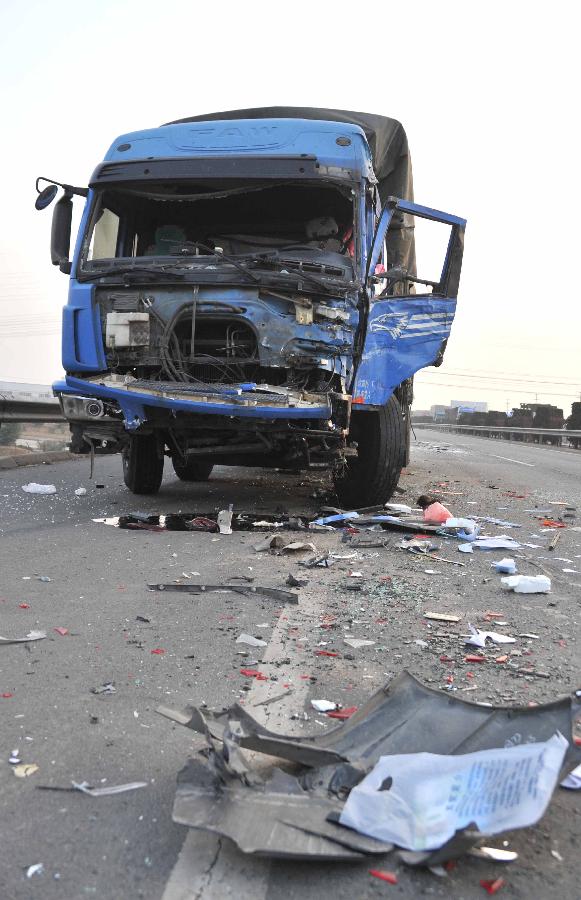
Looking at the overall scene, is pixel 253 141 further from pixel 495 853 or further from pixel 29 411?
pixel 29 411

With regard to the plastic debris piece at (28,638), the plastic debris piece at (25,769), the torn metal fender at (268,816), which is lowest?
the plastic debris piece at (28,638)

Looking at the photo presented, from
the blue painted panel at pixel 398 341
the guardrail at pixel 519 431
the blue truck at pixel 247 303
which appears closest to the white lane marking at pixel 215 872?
the blue truck at pixel 247 303

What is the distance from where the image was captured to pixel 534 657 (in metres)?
3.18

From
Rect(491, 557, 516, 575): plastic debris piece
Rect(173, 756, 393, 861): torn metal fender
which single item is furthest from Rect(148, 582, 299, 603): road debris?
Rect(173, 756, 393, 861): torn metal fender

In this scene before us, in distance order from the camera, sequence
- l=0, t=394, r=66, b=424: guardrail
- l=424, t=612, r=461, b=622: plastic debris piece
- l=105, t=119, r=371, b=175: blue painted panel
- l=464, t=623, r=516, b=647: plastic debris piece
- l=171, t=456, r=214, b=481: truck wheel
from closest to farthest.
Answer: l=464, t=623, r=516, b=647: plastic debris piece
l=424, t=612, r=461, b=622: plastic debris piece
l=105, t=119, r=371, b=175: blue painted panel
l=171, t=456, r=214, b=481: truck wheel
l=0, t=394, r=66, b=424: guardrail

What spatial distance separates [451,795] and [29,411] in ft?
34.8

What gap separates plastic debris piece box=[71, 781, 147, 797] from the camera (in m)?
1.98

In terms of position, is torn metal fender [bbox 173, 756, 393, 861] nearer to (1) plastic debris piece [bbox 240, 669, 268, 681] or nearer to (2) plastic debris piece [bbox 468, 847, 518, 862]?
(2) plastic debris piece [bbox 468, 847, 518, 862]

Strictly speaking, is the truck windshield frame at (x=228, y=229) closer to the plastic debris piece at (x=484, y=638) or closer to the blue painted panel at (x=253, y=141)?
the blue painted panel at (x=253, y=141)

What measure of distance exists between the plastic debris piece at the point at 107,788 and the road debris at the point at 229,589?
2020mm

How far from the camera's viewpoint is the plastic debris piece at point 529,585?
4327mm

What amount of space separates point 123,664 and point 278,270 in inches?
154

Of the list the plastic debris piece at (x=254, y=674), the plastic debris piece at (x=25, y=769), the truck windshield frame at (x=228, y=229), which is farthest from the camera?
the truck windshield frame at (x=228, y=229)

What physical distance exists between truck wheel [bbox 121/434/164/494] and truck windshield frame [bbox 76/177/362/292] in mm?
1888
